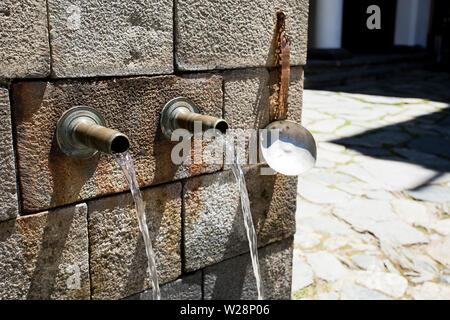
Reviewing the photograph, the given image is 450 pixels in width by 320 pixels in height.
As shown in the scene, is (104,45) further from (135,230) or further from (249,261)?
(249,261)

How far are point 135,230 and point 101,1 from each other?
84cm

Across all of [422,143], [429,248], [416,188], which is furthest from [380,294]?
[422,143]

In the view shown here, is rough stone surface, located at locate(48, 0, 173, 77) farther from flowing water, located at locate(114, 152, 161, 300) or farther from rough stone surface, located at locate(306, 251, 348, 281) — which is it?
rough stone surface, located at locate(306, 251, 348, 281)

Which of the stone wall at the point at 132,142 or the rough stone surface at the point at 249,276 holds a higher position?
the stone wall at the point at 132,142

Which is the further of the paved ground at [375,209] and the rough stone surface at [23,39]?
the paved ground at [375,209]

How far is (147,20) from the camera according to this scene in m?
1.67

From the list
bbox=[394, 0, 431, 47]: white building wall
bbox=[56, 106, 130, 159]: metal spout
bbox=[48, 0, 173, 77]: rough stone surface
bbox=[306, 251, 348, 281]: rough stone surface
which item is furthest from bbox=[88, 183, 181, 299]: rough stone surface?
bbox=[394, 0, 431, 47]: white building wall

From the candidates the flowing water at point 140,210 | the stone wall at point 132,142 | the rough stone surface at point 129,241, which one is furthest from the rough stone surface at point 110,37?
the rough stone surface at point 129,241

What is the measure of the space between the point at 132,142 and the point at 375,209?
268cm

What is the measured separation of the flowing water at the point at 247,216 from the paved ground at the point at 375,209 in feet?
1.98

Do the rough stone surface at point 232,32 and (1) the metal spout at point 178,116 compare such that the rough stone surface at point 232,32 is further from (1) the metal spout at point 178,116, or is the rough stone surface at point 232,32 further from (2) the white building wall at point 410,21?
(2) the white building wall at point 410,21

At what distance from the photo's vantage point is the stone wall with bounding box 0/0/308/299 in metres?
1.49

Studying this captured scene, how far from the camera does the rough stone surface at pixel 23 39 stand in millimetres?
1381

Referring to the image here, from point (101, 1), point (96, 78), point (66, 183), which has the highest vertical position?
point (101, 1)
